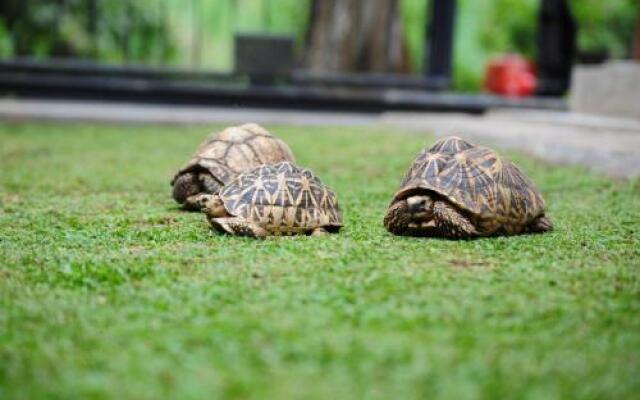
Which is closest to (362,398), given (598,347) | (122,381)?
(122,381)

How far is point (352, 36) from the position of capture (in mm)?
13023

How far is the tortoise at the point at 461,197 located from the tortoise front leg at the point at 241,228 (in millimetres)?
608

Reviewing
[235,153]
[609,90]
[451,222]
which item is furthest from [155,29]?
[451,222]

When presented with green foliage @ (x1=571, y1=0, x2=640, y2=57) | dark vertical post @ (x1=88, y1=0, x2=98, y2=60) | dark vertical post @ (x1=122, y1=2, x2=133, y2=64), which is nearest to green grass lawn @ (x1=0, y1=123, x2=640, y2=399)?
dark vertical post @ (x1=88, y1=0, x2=98, y2=60)

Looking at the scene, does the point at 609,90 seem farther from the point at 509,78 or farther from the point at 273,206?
the point at 509,78

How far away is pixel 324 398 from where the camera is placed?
6.51 feet

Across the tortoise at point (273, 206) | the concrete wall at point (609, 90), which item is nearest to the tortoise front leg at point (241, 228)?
the tortoise at point (273, 206)

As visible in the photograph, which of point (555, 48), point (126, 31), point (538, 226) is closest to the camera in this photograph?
point (538, 226)

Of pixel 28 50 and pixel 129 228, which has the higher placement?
pixel 28 50

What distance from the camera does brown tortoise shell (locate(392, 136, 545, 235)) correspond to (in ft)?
12.2

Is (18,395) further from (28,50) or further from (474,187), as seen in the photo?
(28,50)

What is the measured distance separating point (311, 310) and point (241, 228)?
3.90 feet

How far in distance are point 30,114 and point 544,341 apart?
9285 millimetres

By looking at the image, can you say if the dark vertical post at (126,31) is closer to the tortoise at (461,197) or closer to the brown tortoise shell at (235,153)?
the brown tortoise shell at (235,153)
